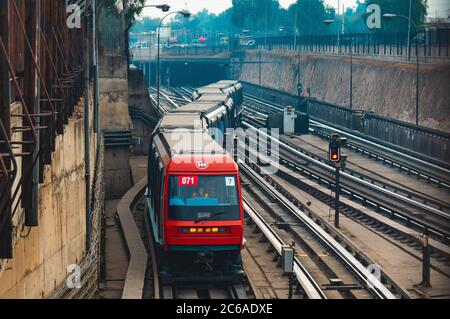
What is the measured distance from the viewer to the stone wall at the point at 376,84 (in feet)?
187

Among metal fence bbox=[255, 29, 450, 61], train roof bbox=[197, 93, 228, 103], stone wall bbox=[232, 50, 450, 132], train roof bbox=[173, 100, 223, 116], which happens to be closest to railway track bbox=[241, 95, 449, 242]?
train roof bbox=[197, 93, 228, 103]

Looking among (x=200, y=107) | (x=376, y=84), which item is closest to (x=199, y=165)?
(x=200, y=107)

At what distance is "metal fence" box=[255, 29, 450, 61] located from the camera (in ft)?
209

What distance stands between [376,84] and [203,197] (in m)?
52.2

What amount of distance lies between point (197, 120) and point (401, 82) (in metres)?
38.1

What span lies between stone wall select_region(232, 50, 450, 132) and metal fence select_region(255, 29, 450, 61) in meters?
1.41

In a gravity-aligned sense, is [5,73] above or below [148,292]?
above

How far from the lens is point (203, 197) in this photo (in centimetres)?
2053

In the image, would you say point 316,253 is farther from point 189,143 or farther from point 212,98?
point 212,98

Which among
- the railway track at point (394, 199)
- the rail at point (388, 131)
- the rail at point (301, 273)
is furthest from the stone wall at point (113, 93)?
the rail at point (388, 131)

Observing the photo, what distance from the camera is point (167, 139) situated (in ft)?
78.7

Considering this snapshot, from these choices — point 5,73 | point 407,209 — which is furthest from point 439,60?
point 5,73

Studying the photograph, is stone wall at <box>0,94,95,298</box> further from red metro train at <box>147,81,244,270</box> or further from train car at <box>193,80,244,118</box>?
train car at <box>193,80,244,118</box>
